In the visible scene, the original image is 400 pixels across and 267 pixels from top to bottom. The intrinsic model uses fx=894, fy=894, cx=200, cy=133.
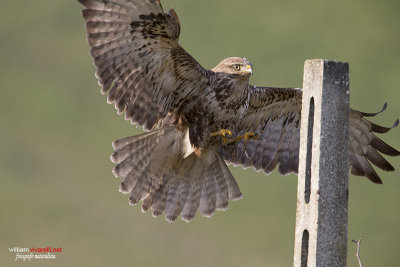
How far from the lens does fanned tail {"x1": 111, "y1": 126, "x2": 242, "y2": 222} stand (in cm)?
741

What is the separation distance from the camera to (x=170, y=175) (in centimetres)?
761

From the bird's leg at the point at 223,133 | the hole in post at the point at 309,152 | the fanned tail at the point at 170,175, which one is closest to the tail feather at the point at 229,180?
the fanned tail at the point at 170,175

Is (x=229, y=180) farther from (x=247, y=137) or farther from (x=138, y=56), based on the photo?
(x=138, y=56)

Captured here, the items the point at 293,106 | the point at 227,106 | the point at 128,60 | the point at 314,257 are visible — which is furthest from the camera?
the point at 293,106

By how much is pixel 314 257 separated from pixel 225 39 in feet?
40.3

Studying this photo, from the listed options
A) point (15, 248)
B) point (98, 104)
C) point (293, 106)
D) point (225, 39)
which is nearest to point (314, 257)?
point (293, 106)

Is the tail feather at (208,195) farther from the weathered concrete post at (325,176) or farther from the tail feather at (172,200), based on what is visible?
the weathered concrete post at (325,176)

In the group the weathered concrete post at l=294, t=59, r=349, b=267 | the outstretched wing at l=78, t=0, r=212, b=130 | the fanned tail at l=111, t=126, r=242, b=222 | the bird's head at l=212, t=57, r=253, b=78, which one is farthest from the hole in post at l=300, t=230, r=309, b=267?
the fanned tail at l=111, t=126, r=242, b=222

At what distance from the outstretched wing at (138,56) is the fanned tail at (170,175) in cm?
39

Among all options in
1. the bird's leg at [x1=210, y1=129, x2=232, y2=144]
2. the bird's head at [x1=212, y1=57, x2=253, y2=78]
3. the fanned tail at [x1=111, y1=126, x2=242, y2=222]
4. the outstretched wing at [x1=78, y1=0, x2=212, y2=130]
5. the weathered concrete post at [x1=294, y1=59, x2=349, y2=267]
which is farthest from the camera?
the fanned tail at [x1=111, y1=126, x2=242, y2=222]

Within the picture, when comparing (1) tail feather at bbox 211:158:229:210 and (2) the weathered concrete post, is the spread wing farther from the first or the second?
(2) the weathered concrete post

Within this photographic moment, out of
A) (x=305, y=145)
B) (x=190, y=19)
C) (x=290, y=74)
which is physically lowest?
(x=305, y=145)

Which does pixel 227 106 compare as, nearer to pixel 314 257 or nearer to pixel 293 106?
pixel 293 106

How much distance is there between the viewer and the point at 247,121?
7812 mm
